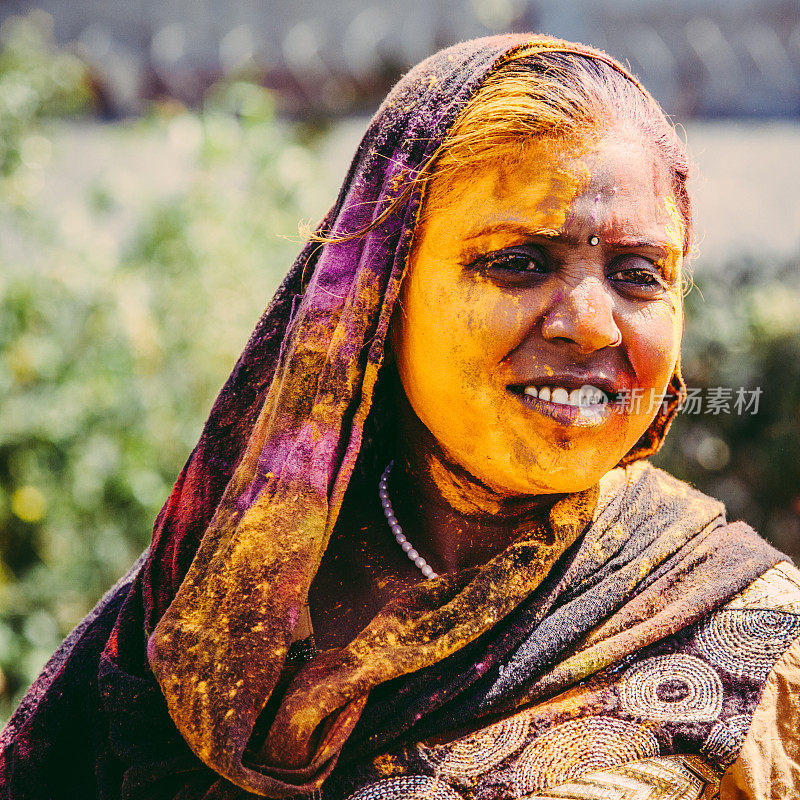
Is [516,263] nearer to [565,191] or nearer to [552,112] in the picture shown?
[565,191]

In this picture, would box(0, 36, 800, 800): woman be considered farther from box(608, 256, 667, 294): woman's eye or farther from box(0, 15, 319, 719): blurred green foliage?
box(0, 15, 319, 719): blurred green foliage

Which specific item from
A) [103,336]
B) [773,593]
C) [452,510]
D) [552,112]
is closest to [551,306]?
[552,112]

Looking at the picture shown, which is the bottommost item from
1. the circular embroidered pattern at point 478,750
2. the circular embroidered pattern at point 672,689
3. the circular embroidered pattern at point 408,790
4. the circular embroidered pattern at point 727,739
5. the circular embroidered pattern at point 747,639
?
the circular embroidered pattern at point 408,790

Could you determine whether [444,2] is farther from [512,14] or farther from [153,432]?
[153,432]

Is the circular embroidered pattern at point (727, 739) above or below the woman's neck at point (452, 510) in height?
below

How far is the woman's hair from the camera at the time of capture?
1.63 metres

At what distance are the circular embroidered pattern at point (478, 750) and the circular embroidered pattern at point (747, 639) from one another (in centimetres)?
36

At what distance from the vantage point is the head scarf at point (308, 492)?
1.66 metres

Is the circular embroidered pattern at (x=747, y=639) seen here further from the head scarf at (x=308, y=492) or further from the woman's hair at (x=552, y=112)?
the woman's hair at (x=552, y=112)

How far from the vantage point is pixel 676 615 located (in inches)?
66.4

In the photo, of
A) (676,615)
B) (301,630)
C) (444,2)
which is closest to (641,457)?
(676,615)

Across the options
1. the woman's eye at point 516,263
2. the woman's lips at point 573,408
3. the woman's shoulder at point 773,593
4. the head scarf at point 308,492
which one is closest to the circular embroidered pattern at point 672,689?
the woman's shoulder at point 773,593

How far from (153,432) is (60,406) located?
0.44 meters

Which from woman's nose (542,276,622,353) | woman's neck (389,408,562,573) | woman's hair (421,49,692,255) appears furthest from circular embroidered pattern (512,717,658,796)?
woman's hair (421,49,692,255)
